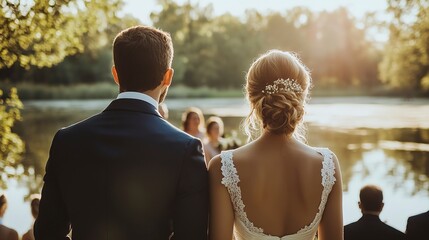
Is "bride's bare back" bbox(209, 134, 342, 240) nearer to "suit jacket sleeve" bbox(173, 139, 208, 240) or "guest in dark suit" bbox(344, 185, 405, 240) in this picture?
"suit jacket sleeve" bbox(173, 139, 208, 240)

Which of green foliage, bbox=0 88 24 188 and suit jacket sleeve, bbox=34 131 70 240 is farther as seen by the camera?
green foliage, bbox=0 88 24 188

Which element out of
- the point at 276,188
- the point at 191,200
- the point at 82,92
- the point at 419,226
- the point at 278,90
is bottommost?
the point at 82,92

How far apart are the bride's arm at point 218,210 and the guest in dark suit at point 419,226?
5.94 ft

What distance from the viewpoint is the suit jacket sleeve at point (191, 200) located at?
1956 millimetres

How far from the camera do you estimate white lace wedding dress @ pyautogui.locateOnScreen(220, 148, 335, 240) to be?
2471 millimetres

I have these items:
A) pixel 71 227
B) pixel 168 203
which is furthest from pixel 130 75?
pixel 71 227

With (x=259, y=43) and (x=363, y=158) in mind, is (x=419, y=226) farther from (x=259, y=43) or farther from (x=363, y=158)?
(x=259, y=43)

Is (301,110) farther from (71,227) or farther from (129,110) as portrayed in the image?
(71,227)

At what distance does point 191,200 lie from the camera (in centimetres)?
197

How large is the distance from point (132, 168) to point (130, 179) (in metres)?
0.05

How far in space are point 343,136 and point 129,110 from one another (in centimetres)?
2132

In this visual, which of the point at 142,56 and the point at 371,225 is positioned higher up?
the point at 142,56

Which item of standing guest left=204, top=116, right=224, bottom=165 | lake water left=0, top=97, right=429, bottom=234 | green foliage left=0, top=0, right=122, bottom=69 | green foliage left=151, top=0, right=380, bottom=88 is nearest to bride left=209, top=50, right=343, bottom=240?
green foliage left=0, top=0, right=122, bottom=69

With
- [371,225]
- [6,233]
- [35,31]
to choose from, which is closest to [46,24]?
[35,31]
